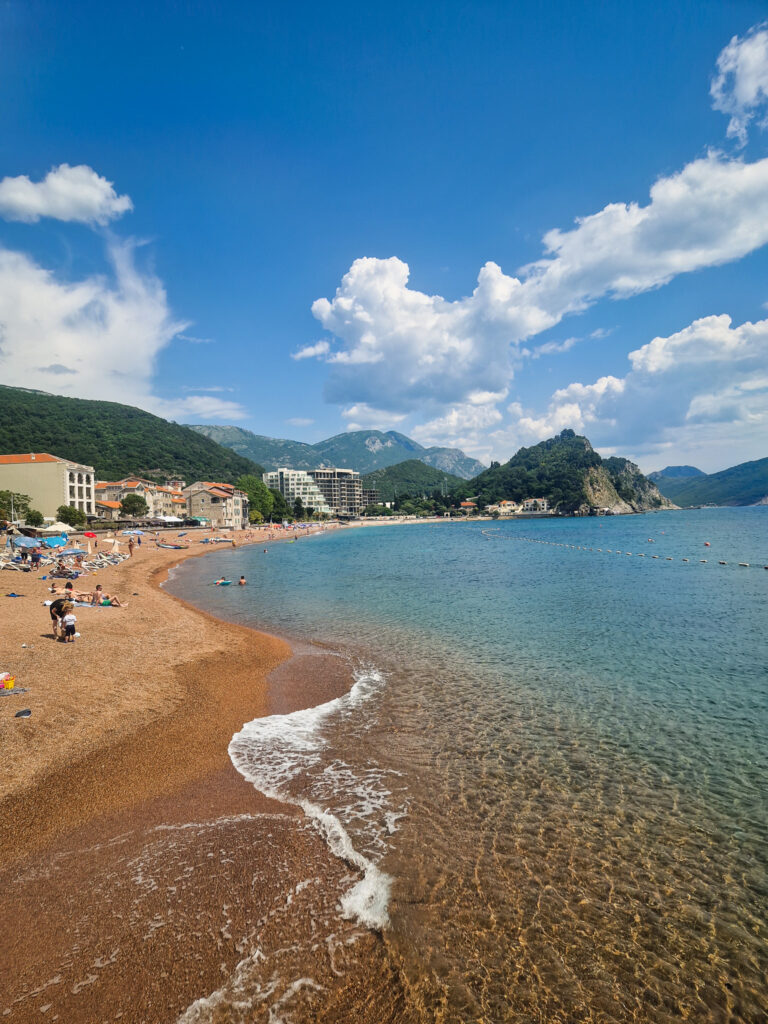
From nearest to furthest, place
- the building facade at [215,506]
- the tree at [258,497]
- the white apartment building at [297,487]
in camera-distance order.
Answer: the building facade at [215,506] < the tree at [258,497] < the white apartment building at [297,487]

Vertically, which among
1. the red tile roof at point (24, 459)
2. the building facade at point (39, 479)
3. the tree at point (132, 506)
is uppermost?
the red tile roof at point (24, 459)

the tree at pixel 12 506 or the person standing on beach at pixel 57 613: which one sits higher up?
the tree at pixel 12 506

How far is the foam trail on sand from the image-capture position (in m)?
6.70

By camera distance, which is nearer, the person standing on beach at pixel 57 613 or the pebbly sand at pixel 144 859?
the pebbly sand at pixel 144 859

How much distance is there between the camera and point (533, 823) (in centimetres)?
829

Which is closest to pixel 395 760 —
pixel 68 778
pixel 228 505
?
pixel 68 778

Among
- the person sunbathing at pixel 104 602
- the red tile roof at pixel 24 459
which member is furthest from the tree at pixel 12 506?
the person sunbathing at pixel 104 602

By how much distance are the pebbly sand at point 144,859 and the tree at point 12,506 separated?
226ft

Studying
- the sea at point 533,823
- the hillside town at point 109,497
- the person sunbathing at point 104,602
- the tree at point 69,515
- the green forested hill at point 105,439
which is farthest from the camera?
the green forested hill at point 105,439

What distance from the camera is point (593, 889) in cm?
686

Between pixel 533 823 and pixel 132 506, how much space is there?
10502cm

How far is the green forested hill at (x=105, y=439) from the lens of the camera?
429ft

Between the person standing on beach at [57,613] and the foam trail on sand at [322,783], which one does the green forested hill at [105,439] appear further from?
the foam trail on sand at [322,783]

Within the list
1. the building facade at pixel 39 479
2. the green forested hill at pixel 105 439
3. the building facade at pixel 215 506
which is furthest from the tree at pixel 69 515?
the green forested hill at pixel 105 439
